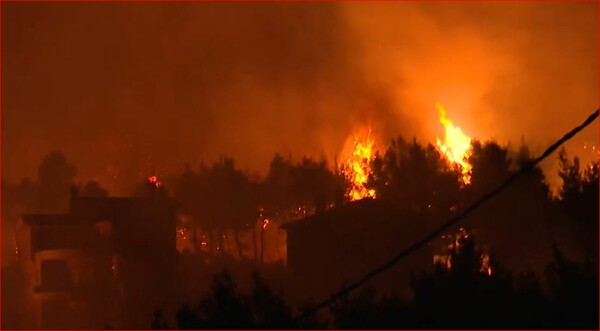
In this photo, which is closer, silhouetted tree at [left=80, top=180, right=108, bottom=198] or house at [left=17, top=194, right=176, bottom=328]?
house at [left=17, top=194, right=176, bottom=328]

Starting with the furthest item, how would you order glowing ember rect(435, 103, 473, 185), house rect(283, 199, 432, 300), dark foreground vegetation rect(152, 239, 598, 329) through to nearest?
1. glowing ember rect(435, 103, 473, 185)
2. house rect(283, 199, 432, 300)
3. dark foreground vegetation rect(152, 239, 598, 329)

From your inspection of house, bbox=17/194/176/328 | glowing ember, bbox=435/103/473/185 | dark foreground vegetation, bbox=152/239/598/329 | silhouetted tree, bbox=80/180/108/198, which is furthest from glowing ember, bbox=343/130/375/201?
dark foreground vegetation, bbox=152/239/598/329

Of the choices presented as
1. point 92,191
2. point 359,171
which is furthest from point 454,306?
point 92,191

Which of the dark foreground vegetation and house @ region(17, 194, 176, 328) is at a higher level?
house @ region(17, 194, 176, 328)

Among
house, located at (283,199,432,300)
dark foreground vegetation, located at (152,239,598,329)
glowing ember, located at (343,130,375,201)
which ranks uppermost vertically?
glowing ember, located at (343,130,375,201)

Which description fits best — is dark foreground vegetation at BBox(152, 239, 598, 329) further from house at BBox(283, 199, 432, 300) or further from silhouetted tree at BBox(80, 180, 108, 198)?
silhouetted tree at BBox(80, 180, 108, 198)

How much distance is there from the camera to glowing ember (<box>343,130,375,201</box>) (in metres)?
60.4

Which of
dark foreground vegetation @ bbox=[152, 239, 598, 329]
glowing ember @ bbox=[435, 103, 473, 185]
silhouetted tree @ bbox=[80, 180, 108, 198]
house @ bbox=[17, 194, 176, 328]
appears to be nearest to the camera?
dark foreground vegetation @ bbox=[152, 239, 598, 329]

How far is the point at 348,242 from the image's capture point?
41.6 meters

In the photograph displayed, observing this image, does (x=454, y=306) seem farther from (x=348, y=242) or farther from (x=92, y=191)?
(x=92, y=191)

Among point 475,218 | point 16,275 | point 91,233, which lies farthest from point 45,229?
point 475,218

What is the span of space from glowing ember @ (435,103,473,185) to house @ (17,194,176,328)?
1736cm

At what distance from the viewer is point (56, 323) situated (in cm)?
4119

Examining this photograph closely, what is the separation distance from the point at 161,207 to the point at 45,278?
299 inches
